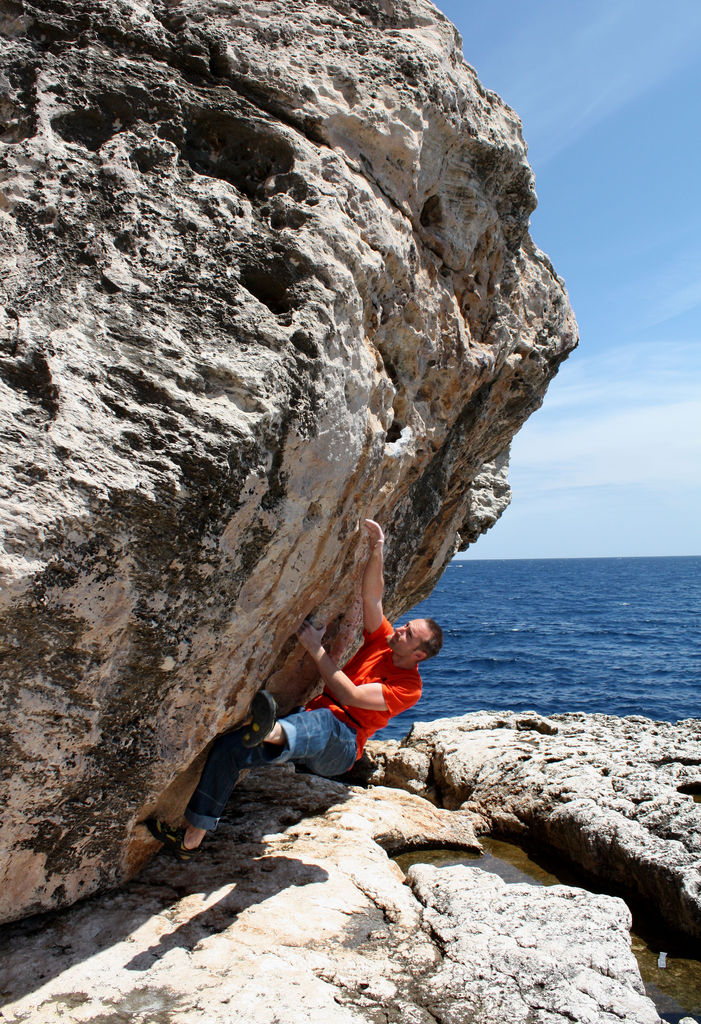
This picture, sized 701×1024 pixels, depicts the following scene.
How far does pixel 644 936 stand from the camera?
18.1 ft

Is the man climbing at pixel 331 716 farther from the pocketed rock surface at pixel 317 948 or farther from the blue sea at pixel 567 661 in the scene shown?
the blue sea at pixel 567 661

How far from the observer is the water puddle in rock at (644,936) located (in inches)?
184

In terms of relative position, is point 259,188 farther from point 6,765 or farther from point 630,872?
point 630,872

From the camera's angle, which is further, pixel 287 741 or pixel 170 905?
pixel 287 741

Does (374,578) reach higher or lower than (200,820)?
higher

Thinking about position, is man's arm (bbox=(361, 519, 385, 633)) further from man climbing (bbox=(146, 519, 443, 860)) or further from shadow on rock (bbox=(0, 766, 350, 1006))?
shadow on rock (bbox=(0, 766, 350, 1006))

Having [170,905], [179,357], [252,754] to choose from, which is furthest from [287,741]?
[179,357]

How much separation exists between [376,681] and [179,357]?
3.08 m

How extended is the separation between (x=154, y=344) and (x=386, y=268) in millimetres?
1951

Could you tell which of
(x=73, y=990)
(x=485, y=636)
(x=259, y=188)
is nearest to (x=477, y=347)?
(x=259, y=188)

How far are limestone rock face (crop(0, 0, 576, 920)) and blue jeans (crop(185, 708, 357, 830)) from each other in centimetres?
25

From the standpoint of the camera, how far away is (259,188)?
459cm

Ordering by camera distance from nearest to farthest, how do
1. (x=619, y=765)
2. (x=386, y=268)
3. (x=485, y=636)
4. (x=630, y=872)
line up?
(x=386, y=268), (x=630, y=872), (x=619, y=765), (x=485, y=636)

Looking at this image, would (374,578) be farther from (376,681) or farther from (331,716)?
(331,716)
